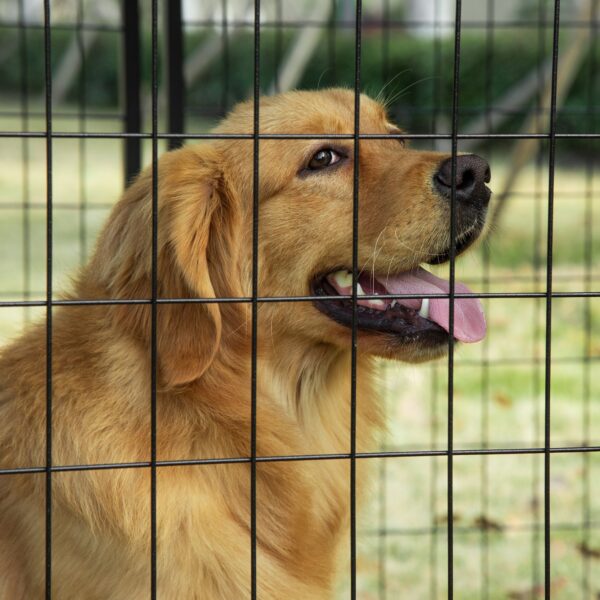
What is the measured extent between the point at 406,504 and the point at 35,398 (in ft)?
8.15

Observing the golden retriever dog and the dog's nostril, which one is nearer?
the golden retriever dog

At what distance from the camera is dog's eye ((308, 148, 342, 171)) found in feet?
8.86

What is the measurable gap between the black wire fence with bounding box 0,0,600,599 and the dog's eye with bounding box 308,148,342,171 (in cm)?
36

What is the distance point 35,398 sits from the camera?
2.36 meters

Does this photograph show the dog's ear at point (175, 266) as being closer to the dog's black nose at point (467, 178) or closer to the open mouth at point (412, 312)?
the open mouth at point (412, 312)

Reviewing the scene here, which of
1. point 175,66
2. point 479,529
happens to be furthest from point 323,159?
point 479,529

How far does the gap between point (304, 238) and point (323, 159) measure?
0.85ft

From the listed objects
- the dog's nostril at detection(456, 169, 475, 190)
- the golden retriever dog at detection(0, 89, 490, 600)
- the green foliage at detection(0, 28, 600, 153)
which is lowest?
the golden retriever dog at detection(0, 89, 490, 600)

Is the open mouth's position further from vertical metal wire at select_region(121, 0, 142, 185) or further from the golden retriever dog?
vertical metal wire at select_region(121, 0, 142, 185)

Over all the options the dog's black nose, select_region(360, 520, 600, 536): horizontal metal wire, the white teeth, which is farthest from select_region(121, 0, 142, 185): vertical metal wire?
select_region(360, 520, 600, 536): horizontal metal wire

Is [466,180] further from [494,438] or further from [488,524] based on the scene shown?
[494,438]

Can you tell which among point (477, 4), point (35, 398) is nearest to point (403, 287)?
point (35, 398)

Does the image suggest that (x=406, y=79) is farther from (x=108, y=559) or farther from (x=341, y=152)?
(x=108, y=559)

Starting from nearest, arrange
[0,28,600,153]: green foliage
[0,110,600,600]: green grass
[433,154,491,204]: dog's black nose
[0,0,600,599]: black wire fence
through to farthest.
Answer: [0,0,600,599]: black wire fence
[433,154,491,204]: dog's black nose
[0,110,600,600]: green grass
[0,28,600,153]: green foliage
